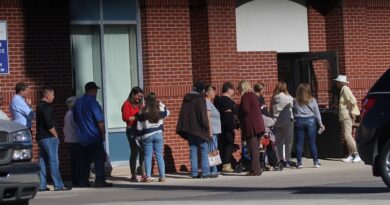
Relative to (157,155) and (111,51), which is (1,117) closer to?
(157,155)

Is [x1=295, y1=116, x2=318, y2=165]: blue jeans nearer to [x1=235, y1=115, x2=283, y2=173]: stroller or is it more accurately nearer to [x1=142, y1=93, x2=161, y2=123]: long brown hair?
[x1=235, y1=115, x2=283, y2=173]: stroller

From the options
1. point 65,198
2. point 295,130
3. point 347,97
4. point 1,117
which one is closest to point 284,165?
point 295,130

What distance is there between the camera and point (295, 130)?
20.5 meters

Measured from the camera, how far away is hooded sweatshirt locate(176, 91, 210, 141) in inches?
728

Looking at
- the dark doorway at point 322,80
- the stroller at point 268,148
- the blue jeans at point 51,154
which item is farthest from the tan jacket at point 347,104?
the blue jeans at point 51,154

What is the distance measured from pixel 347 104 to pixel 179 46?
12.4ft

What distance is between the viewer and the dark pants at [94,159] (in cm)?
1745

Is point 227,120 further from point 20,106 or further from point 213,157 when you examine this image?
point 20,106

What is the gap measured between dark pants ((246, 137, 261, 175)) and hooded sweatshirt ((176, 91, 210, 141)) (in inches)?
33.3

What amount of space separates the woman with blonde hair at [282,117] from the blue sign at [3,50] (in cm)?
538

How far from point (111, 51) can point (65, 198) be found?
4940 mm

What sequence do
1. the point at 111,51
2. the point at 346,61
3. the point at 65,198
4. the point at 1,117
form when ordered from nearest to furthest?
1. the point at 1,117
2. the point at 65,198
3. the point at 111,51
4. the point at 346,61

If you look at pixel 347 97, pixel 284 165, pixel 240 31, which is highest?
pixel 240 31

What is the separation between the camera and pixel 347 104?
2114 cm
